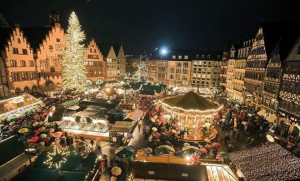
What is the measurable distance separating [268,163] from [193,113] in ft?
45.4

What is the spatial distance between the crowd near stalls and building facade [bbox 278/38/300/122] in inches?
786

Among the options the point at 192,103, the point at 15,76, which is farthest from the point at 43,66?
the point at 192,103

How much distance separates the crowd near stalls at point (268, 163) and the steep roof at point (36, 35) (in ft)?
130

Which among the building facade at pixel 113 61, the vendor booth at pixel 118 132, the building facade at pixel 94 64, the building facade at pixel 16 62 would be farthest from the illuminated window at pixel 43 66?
the vendor booth at pixel 118 132

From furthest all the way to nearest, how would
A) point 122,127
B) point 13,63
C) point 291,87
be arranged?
1. point 13,63
2. point 291,87
3. point 122,127

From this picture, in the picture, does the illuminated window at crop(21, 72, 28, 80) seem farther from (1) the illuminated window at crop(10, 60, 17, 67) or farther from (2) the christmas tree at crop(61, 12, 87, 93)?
(2) the christmas tree at crop(61, 12, 87, 93)

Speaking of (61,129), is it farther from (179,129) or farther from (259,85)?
(259,85)

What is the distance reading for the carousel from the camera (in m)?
20.5

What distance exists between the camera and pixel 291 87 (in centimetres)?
2428

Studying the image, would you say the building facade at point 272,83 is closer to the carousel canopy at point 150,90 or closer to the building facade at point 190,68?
the carousel canopy at point 150,90

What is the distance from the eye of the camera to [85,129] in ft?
66.2

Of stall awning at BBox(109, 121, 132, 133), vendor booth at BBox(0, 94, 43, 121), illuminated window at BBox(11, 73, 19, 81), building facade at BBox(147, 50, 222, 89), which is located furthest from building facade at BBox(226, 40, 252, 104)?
illuminated window at BBox(11, 73, 19, 81)

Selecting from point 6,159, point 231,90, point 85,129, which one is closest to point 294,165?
point 6,159

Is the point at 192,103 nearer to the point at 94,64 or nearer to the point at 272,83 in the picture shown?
the point at 272,83
